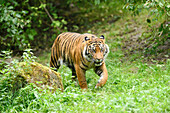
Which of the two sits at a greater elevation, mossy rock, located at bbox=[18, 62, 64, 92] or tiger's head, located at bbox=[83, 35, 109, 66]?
tiger's head, located at bbox=[83, 35, 109, 66]

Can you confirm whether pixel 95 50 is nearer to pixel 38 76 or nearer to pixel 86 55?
pixel 86 55

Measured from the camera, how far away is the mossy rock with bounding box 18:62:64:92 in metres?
4.66

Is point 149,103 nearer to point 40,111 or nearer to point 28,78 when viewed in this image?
point 40,111

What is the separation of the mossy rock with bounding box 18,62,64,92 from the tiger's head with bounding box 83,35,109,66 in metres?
0.87

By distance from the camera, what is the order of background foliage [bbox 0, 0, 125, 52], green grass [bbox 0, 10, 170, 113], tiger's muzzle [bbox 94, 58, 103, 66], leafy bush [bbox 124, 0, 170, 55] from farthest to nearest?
background foliage [bbox 0, 0, 125, 52]
leafy bush [bbox 124, 0, 170, 55]
tiger's muzzle [bbox 94, 58, 103, 66]
green grass [bbox 0, 10, 170, 113]

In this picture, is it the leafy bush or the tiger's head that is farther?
the leafy bush

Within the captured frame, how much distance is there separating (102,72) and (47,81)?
4.15 ft

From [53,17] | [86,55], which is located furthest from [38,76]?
[53,17]

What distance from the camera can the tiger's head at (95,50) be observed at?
529 cm

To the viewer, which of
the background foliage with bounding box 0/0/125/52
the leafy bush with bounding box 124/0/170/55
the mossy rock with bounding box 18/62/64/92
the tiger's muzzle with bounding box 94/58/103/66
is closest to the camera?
the mossy rock with bounding box 18/62/64/92

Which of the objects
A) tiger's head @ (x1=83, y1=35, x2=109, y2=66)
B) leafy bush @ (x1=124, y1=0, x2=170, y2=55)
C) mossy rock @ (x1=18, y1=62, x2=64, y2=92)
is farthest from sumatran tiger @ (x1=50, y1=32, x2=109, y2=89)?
leafy bush @ (x1=124, y1=0, x2=170, y2=55)

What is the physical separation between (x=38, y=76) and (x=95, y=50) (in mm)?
1320

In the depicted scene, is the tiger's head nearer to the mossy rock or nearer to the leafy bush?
the mossy rock

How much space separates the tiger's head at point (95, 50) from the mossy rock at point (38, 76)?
2.84 feet
